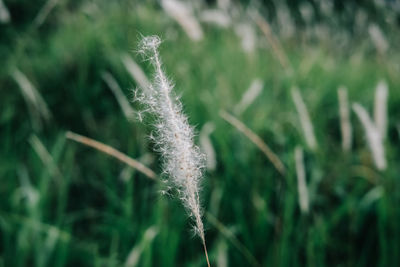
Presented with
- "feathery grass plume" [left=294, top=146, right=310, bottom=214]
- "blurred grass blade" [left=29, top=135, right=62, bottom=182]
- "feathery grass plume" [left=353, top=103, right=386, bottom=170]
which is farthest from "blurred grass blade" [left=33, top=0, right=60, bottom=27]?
"feathery grass plume" [left=353, top=103, right=386, bottom=170]

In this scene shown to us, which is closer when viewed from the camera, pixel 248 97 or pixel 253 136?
pixel 253 136

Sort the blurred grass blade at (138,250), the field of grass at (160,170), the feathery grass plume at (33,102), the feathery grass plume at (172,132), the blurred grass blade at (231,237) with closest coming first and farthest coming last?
the feathery grass plume at (172,132) < the blurred grass blade at (231,237) < the blurred grass blade at (138,250) < the field of grass at (160,170) < the feathery grass plume at (33,102)

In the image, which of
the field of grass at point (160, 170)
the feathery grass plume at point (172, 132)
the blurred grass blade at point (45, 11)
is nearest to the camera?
the feathery grass plume at point (172, 132)

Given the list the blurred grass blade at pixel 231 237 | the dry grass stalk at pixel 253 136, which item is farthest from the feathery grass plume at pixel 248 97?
the blurred grass blade at pixel 231 237

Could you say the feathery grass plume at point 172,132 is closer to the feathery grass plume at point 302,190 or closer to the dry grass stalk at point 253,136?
the dry grass stalk at point 253,136

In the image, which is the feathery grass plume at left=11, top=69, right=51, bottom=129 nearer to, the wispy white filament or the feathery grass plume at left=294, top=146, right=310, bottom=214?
the feathery grass plume at left=294, top=146, right=310, bottom=214

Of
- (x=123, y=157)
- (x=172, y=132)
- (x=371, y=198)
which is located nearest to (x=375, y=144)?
(x=371, y=198)

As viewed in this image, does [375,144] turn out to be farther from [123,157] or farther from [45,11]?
[45,11]

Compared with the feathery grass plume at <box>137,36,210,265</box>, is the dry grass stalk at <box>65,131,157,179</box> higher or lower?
higher

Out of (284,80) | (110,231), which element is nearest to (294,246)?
(110,231)
